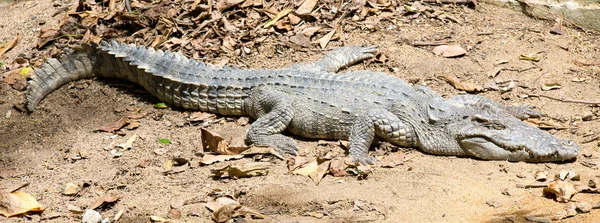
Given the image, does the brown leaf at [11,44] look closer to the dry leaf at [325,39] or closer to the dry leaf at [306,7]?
the dry leaf at [306,7]

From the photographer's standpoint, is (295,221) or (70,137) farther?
(70,137)

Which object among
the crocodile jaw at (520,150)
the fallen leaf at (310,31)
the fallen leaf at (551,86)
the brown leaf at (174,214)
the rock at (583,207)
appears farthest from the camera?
the fallen leaf at (310,31)

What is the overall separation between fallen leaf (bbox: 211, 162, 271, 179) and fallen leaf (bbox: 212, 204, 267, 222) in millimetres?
587

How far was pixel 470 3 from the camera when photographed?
25.4ft

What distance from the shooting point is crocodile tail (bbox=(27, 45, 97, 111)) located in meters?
6.86

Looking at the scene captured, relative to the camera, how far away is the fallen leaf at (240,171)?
5301mm

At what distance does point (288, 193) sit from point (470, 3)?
393 cm

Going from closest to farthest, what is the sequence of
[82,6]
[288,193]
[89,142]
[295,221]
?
[295,221] → [288,193] → [89,142] → [82,6]

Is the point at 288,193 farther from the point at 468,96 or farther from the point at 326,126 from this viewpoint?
the point at 468,96

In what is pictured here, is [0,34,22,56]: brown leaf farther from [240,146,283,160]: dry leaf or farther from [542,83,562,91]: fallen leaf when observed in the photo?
[542,83,562,91]: fallen leaf

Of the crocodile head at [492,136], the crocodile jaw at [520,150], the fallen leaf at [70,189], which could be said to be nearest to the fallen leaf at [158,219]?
the fallen leaf at [70,189]

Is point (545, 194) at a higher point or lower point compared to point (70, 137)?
higher

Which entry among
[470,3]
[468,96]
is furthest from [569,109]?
[470,3]

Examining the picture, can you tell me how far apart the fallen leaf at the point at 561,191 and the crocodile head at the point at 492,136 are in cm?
60
